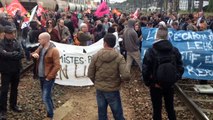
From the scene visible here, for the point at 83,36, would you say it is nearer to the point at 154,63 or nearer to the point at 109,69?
the point at 109,69

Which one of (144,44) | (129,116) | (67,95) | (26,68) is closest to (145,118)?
(129,116)

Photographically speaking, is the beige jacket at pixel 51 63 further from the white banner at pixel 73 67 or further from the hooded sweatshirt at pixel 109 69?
the white banner at pixel 73 67

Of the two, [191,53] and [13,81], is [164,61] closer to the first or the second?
[13,81]

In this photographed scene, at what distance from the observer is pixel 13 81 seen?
318 inches

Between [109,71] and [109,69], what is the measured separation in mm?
34

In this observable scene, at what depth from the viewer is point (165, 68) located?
6.14 metres

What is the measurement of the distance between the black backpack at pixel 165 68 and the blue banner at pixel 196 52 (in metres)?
4.69

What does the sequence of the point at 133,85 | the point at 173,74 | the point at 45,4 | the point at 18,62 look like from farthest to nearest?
the point at 45,4, the point at 133,85, the point at 18,62, the point at 173,74

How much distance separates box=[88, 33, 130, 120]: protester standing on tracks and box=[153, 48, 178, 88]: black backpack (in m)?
0.50

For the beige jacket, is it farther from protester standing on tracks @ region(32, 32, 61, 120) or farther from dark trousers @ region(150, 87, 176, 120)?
dark trousers @ region(150, 87, 176, 120)

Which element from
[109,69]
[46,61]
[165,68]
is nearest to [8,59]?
[46,61]

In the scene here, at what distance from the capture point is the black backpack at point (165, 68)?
6154mm

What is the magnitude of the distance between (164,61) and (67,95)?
4.65 m

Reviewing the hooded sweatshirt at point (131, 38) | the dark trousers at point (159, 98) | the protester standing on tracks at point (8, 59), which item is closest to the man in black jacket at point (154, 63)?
the dark trousers at point (159, 98)
